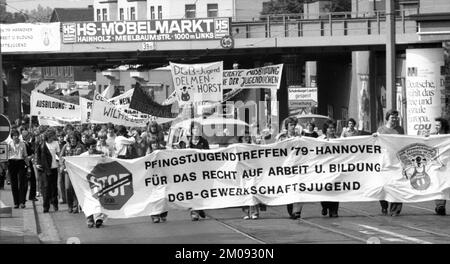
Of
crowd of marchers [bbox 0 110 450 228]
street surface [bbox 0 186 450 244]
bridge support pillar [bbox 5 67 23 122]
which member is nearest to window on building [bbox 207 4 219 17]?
bridge support pillar [bbox 5 67 23 122]

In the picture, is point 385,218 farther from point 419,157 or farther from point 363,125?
point 363,125

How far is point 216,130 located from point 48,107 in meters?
7.17

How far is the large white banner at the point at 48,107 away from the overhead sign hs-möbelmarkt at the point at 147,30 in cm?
1424

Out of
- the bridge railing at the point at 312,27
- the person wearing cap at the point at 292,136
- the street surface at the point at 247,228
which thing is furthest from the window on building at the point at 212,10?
the person wearing cap at the point at 292,136

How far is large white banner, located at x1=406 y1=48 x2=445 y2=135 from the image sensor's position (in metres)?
36.4

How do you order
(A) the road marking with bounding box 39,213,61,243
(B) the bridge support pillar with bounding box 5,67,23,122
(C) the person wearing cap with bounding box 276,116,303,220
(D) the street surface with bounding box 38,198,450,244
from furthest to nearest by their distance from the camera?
(B) the bridge support pillar with bounding box 5,67,23,122, (C) the person wearing cap with bounding box 276,116,303,220, (A) the road marking with bounding box 39,213,61,243, (D) the street surface with bounding box 38,198,450,244

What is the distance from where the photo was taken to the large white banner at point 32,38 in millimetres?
49906

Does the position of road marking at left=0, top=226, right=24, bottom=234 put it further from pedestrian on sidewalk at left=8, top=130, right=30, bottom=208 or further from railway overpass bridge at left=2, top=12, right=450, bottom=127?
railway overpass bridge at left=2, top=12, right=450, bottom=127

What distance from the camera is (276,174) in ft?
59.0

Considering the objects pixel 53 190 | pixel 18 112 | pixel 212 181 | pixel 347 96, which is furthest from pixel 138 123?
pixel 18 112

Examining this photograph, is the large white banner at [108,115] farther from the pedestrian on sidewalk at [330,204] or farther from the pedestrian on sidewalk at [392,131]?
the pedestrian on sidewalk at [392,131]

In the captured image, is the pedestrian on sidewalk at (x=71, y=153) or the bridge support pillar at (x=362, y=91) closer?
the pedestrian on sidewalk at (x=71, y=153)

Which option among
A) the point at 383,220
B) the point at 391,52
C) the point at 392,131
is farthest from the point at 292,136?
the point at 391,52

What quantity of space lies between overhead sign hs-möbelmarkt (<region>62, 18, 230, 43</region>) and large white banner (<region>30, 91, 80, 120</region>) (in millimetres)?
14244
